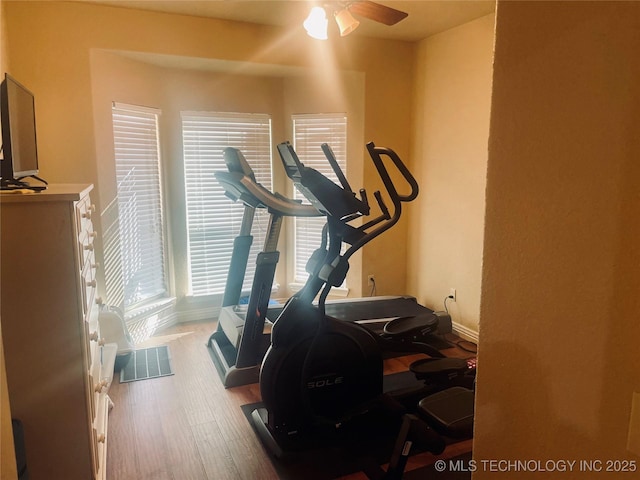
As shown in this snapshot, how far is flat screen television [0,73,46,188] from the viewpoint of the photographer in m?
1.65

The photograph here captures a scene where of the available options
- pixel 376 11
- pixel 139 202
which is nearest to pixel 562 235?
pixel 376 11

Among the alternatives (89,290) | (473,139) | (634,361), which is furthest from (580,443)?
(473,139)

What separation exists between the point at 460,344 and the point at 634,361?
2.98 metres

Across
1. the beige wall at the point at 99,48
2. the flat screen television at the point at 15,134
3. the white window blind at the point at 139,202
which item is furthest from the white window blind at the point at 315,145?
the flat screen television at the point at 15,134

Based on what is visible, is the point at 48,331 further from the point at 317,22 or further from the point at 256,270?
the point at 317,22

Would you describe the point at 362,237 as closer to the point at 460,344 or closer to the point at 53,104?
the point at 460,344

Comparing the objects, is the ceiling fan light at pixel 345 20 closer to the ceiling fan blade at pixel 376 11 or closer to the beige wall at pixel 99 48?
the ceiling fan blade at pixel 376 11

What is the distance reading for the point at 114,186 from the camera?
10.7 ft

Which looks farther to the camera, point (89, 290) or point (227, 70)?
point (227, 70)

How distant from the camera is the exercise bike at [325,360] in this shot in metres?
2.15

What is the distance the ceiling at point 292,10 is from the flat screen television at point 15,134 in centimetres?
142

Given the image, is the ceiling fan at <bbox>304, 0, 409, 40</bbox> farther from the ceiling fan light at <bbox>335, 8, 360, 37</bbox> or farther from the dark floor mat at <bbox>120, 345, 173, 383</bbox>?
the dark floor mat at <bbox>120, 345, 173, 383</bbox>

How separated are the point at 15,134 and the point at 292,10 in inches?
84.4

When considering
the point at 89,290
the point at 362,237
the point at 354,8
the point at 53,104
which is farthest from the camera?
the point at 53,104
